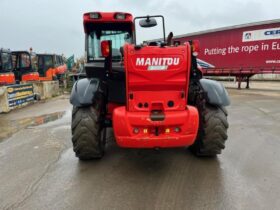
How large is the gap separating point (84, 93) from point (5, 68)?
993 centimetres

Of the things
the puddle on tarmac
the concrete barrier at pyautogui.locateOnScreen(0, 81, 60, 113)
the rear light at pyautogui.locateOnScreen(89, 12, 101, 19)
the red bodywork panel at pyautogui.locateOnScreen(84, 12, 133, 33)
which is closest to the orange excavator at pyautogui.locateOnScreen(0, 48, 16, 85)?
the concrete barrier at pyautogui.locateOnScreen(0, 81, 60, 113)

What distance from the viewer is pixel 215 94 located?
4199 mm

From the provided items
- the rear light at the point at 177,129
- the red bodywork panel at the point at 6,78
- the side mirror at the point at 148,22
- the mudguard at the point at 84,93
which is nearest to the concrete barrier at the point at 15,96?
the red bodywork panel at the point at 6,78

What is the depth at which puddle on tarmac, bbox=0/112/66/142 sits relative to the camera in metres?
6.93

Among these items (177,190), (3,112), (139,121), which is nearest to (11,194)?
(139,121)

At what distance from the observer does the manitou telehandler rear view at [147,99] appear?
11.8ft

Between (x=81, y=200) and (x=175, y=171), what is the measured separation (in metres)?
1.45

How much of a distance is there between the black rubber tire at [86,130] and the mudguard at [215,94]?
1.68m

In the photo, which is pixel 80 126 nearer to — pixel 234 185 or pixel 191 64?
pixel 191 64

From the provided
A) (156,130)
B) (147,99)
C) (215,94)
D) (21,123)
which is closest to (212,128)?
(215,94)

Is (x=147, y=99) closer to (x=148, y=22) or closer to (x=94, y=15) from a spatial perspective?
(x=148, y=22)

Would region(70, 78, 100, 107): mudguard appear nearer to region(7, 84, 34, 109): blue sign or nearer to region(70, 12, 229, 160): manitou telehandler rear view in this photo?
region(70, 12, 229, 160): manitou telehandler rear view

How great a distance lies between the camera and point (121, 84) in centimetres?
441

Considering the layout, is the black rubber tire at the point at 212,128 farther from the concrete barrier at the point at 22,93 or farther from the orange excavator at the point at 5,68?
the orange excavator at the point at 5,68
